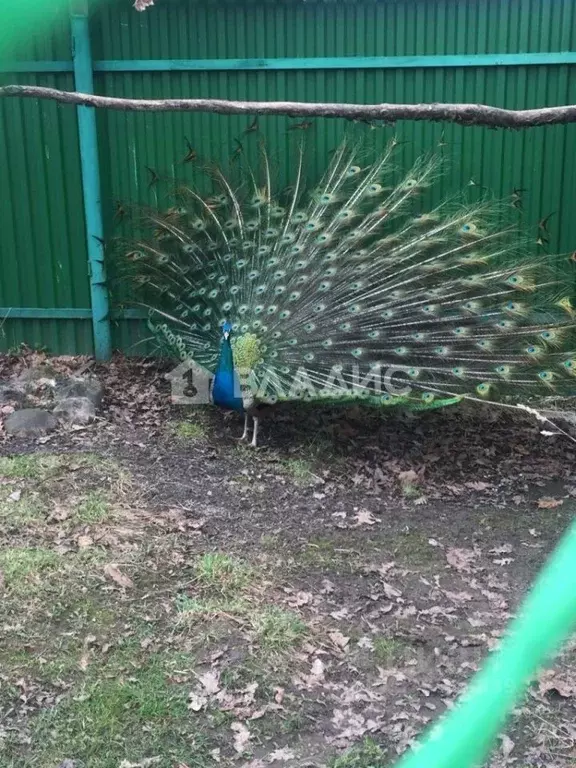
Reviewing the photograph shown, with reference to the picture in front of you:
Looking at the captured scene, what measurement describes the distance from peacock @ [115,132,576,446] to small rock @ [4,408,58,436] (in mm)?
1135

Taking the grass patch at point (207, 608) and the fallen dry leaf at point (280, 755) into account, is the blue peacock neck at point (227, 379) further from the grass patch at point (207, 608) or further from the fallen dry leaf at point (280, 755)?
the fallen dry leaf at point (280, 755)

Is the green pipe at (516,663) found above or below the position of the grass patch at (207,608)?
above

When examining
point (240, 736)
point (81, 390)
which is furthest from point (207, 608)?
point (81, 390)

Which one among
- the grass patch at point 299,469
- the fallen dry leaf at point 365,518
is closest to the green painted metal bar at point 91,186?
the grass patch at point 299,469

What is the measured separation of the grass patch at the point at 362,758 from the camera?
2902 millimetres

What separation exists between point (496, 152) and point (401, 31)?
1.20 metres

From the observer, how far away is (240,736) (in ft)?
9.87

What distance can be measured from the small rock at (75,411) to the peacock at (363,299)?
88cm

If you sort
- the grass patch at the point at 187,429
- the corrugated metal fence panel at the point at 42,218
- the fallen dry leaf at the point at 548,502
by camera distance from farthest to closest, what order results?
the corrugated metal fence panel at the point at 42,218
the grass patch at the point at 187,429
the fallen dry leaf at the point at 548,502

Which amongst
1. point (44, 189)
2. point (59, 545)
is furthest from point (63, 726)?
point (44, 189)

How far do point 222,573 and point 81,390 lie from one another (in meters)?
2.39

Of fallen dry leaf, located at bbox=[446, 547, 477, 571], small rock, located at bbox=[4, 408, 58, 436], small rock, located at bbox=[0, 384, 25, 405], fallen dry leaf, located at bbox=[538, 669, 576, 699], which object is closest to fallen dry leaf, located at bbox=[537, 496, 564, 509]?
fallen dry leaf, located at bbox=[446, 547, 477, 571]

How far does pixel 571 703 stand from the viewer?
3232mm

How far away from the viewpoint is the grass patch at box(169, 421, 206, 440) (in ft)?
18.0
